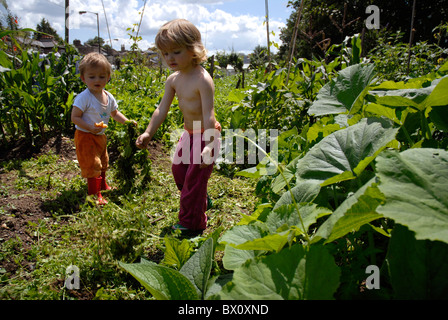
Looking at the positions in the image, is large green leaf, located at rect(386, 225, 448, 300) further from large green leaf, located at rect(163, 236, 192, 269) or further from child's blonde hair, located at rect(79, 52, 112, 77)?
child's blonde hair, located at rect(79, 52, 112, 77)

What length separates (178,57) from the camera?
6.70 feet

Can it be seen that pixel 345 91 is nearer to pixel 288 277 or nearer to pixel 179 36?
pixel 288 277

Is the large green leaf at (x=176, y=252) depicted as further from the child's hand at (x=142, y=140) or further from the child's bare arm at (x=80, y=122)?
the child's bare arm at (x=80, y=122)

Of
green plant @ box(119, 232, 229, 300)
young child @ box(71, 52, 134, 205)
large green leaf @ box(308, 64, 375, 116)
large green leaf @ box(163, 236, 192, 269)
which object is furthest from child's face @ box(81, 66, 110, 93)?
Result: green plant @ box(119, 232, 229, 300)

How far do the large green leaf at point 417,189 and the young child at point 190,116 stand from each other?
4.53 ft

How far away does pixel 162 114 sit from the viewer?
2.31 metres

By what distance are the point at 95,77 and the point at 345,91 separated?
2.27 m

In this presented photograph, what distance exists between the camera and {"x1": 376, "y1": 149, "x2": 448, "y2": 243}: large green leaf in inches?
23.2

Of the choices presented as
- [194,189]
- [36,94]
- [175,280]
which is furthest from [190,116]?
[36,94]

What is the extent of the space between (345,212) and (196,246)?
1.32 m

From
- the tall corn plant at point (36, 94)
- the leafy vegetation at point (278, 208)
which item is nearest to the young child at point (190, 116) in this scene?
the leafy vegetation at point (278, 208)

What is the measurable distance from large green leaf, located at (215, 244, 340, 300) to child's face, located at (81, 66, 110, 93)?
2551 mm

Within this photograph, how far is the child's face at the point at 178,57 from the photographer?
2.03 metres

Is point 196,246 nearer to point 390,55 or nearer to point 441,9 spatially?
point 390,55
